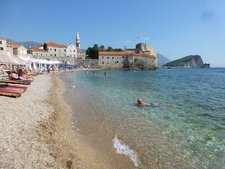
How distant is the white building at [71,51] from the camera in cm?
10738

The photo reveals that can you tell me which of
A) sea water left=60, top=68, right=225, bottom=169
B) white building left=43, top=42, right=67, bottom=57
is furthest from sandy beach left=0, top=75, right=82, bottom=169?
white building left=43, top=42, right=67, bottom=57

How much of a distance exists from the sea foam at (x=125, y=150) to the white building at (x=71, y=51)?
10245cm

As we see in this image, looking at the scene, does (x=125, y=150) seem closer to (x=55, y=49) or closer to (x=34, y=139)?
(x=34, y=139)

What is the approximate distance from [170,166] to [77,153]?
2995 mm

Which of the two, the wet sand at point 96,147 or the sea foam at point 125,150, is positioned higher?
the wet sand at point 96,147

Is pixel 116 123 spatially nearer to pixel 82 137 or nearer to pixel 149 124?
pixel 149 124

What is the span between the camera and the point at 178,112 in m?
14.4

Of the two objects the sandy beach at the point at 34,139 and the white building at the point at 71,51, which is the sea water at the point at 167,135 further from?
A: the white building at the point at 71,51

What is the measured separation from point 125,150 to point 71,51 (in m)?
104

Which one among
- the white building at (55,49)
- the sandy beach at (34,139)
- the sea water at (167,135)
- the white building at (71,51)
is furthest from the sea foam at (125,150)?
the white building at (71,51)

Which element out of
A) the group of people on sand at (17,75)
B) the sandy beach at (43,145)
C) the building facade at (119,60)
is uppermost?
the building facade at (119,60)

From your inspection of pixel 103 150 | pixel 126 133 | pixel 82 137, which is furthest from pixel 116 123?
pixel 103 150

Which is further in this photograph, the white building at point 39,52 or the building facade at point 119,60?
Result: the building facade at point 119,60

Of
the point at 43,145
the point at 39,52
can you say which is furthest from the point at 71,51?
the point at 43,145
